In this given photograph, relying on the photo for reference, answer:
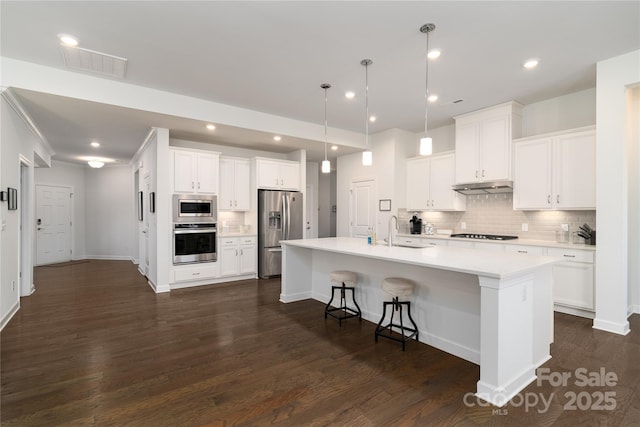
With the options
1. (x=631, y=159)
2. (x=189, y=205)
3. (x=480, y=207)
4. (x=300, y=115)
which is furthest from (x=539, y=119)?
(x=189, y=205)

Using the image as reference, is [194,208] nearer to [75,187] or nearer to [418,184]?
[418,184]

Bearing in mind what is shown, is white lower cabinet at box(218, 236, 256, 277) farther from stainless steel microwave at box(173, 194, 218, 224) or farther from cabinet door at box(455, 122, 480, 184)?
cabinet door at box(455, 122, 480, 184)

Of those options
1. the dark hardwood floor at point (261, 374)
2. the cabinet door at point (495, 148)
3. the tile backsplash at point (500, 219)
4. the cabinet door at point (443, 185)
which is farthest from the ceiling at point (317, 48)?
the dark hardwood floor at point (261, 374)

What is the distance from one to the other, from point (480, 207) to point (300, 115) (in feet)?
11.5

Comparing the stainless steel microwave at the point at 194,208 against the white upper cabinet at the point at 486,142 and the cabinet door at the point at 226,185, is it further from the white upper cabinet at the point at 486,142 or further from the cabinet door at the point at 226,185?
the white upper cabinet at the point at 486,142

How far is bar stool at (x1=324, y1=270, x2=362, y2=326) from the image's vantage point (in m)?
3.71

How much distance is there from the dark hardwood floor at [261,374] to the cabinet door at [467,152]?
237 cm

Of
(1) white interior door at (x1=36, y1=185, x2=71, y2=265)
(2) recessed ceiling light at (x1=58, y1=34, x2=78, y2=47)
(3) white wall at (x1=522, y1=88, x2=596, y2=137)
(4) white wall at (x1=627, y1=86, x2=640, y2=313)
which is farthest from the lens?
(1) white interior door at (x1=36, y1=185, x2=71, y2=265)

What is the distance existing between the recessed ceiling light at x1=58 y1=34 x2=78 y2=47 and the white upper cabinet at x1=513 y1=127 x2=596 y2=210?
219 inches

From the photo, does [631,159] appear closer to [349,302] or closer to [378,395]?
[349,302]

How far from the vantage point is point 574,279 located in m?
3.87

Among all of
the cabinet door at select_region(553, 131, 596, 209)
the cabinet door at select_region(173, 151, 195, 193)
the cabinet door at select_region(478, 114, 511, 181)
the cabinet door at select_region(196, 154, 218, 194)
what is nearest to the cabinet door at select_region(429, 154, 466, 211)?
the cabinet door at select_region(478, 114, 511, 181)

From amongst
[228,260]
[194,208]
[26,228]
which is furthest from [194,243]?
[26,228]

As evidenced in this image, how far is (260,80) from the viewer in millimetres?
3967
